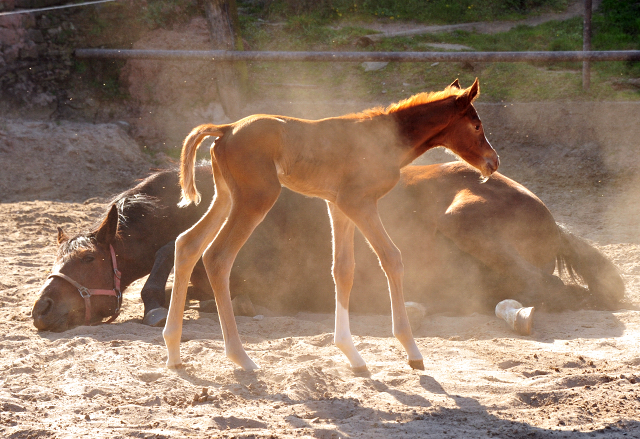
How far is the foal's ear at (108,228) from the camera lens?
15.3 ft

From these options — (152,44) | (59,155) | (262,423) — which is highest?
(152,44)

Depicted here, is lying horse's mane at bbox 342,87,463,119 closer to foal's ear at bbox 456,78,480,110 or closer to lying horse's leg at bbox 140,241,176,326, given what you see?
foal's ear at bbox 456,78,480,110

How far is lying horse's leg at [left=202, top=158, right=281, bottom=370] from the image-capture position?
10.3 ft

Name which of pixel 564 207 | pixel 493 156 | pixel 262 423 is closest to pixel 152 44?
pixel 564 207

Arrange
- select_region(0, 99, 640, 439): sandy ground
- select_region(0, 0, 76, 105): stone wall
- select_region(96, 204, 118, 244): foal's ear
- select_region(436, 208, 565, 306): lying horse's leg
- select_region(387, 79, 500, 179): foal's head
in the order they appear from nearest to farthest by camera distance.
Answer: select_region(0, 99, 640, 439): sandy ground, select_region(387, 79, 500, 179): foal's head, select_region(436, 208, 565, 306): lying horse's leg, select_region(96, 204, 118, 244): foal's ear, select_region(0, 0, 76, 105): stone wall

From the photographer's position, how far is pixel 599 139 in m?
8.59

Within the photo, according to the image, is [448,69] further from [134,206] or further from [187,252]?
[187,252]

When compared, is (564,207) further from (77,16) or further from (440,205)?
(77,16)

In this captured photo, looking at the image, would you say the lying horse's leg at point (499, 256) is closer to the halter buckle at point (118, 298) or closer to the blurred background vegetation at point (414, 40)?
the halter buckle at point (118, 298)

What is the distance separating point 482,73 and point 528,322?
7415mm

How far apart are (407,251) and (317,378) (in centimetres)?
194

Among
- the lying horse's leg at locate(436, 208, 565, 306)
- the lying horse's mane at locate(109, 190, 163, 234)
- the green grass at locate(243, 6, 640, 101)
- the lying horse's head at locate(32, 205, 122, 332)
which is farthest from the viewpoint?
the green grass at locate(243, 6, 640, 101)

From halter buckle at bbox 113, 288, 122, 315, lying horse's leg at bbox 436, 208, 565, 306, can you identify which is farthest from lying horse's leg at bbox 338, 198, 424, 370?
halter buckle at bbox 113, 288, 122, 315

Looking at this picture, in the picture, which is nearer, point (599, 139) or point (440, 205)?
point (440, 205)
